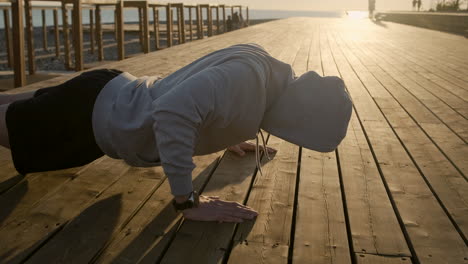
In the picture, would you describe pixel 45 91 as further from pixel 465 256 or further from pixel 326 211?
pixel 465 256

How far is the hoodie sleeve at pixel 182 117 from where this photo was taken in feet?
5.54

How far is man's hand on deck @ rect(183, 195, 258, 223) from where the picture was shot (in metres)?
1.96

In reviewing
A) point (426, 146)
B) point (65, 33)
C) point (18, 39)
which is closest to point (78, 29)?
point (18, 39)

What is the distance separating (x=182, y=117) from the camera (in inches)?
66.6

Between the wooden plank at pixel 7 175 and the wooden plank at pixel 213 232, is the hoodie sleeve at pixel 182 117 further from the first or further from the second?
the wooden plank at pixel 7 175

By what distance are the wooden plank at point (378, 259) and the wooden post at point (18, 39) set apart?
4244mm

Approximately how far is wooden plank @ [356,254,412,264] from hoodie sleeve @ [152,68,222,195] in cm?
64

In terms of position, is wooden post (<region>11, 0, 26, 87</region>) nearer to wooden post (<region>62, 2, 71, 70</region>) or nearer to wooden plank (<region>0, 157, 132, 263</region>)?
wooden post (<region>62, 2, 71, 70</region>)

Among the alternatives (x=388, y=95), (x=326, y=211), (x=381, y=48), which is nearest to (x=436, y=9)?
(x=381, y=48)

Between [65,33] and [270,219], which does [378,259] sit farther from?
[65,33]

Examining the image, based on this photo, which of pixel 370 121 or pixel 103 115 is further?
pixel 370 121

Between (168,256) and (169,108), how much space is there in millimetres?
485

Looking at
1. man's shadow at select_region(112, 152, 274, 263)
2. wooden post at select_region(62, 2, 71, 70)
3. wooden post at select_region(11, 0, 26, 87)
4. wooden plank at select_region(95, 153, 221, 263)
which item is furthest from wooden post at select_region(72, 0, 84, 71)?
man's shadow at select_region(112, 152, 274, 263)

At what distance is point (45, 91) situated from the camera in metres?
2.35
